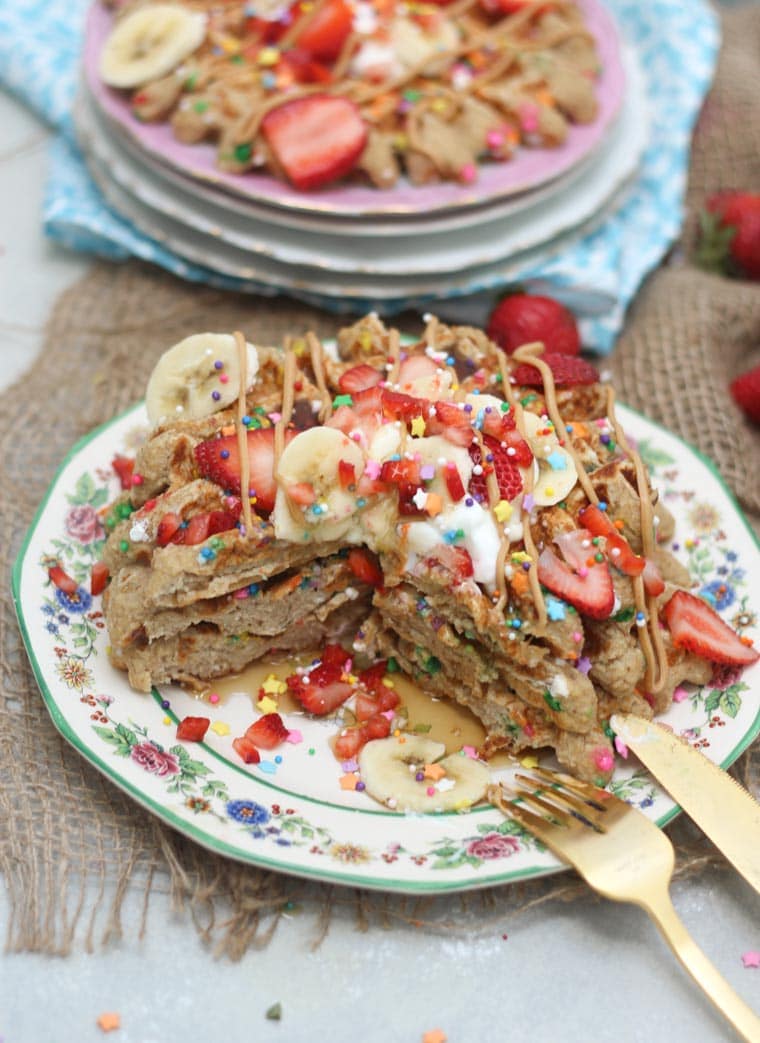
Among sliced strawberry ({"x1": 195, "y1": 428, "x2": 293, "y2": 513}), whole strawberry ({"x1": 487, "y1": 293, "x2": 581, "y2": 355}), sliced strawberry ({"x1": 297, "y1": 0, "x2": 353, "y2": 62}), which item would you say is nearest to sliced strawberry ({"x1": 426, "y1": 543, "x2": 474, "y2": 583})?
sliced strawberry ({"x1": 195, "y1": 428, "x2": 293, "y2": 513})

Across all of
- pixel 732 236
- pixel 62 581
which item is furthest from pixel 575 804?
pixel 732 236

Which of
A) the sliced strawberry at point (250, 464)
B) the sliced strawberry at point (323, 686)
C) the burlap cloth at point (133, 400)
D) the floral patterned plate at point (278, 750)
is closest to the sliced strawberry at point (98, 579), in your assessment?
the floral patterned plate at point (278, 750)

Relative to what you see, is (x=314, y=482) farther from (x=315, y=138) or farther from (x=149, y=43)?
(x=149, y=43)

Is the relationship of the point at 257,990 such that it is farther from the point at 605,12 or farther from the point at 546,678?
the point at 605,12

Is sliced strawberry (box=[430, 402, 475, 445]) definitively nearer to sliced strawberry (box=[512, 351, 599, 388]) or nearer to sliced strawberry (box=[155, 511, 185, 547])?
sliced strawberry (box=[512, 351, 599, 388])

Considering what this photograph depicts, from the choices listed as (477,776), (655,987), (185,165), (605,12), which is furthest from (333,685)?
(605,12)
